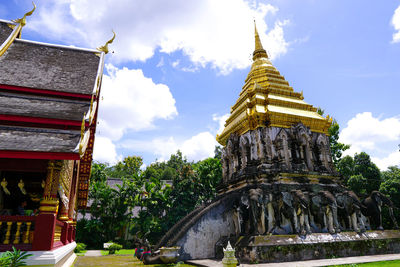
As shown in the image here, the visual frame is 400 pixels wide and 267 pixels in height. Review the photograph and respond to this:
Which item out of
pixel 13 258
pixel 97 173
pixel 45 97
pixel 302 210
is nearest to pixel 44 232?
pixel 13 258

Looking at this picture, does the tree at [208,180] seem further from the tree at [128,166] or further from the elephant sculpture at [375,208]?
the tree at [128,166]

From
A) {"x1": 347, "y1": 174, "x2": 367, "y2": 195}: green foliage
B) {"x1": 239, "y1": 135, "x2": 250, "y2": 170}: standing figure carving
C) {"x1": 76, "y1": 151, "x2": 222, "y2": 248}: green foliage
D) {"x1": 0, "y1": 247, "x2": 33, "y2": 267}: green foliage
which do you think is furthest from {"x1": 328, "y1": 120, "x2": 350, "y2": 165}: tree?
{"x1": 0, "y1": 247, "x2": 33, "y2": 267}: green foliage

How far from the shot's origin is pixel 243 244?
8.80 m

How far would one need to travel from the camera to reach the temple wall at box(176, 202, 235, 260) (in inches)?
394

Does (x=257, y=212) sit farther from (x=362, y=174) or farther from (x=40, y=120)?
(x=362, y=174)

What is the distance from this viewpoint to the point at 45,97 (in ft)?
22.4

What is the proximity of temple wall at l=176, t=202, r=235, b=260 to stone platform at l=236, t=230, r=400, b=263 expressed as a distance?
1.68 metres

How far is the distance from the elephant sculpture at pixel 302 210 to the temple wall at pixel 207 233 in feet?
8.92

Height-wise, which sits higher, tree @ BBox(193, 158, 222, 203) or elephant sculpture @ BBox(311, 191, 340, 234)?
tree @ BBox(193, 158, 222, 203)

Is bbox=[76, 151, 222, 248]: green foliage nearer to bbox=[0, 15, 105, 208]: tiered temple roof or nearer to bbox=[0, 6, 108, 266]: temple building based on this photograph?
bbox=[0, 6, 108, 266]: temple building

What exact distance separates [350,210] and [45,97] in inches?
469

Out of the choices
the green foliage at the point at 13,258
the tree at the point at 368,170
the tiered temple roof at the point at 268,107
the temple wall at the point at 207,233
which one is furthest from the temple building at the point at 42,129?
the tree at the point at 368,170

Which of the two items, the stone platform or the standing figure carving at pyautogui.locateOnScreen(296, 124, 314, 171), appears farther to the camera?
the standing figure carving at pyautogui.locateOnScreen(296, 124, 314, 171)

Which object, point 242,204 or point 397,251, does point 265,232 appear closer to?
point 242,204
